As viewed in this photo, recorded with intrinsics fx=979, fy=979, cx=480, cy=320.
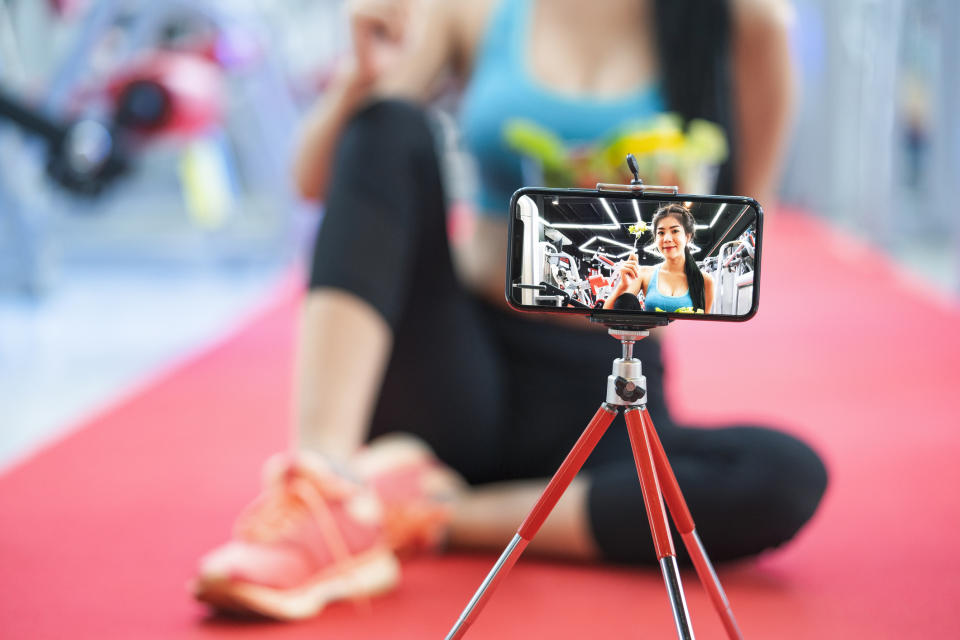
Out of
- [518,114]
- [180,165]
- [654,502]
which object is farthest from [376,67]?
[180,165]

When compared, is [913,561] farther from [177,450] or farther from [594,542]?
[177,450]

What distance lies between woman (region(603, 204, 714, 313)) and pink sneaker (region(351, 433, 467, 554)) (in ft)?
1.57

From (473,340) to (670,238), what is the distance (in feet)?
1.60

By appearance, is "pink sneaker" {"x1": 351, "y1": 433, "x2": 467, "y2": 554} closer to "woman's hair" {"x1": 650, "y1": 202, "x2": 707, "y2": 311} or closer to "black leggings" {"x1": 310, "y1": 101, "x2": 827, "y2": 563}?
"black leggings" {"x1": 310, "y1": 101, "x2": 827, "y2": 563}

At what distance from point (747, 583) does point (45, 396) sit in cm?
135

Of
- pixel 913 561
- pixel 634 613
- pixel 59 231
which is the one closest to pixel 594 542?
pixel 634 613

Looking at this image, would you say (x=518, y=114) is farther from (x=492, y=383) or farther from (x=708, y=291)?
(x=708, y=291)

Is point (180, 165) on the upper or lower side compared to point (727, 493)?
upper

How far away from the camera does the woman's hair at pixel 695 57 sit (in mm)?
979

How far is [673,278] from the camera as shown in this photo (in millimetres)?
461

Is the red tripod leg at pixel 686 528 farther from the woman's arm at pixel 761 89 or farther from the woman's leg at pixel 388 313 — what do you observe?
the woman's arm at pixel 761 89

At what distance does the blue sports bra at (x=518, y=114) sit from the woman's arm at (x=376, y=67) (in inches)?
3.2

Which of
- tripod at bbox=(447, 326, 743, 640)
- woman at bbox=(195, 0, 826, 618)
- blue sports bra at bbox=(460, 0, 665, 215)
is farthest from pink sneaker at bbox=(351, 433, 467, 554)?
tripod at bbox=(447, 326, 743, 640)

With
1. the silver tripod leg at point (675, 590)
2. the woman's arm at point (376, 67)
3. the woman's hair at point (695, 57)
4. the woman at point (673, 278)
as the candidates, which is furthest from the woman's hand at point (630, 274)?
the woman's hair at point (695, 57)
